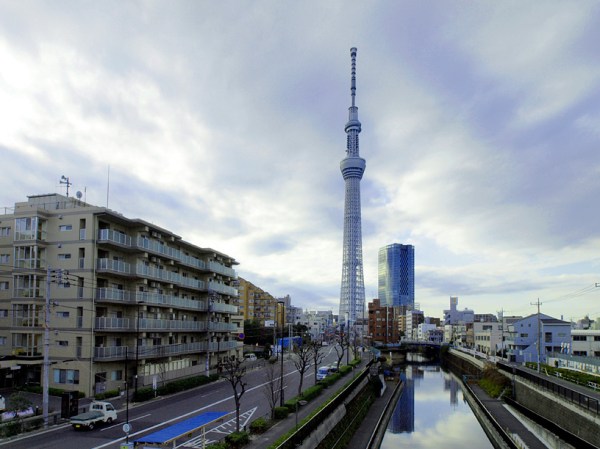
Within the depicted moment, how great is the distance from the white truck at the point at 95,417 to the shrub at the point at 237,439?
830 cm

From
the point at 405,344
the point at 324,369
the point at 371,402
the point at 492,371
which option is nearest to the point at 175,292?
the point at 324,369

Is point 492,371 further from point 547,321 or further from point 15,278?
point 15,278

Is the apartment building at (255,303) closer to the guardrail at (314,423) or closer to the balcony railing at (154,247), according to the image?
the balcony railing at (154,247)

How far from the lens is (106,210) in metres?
32.2

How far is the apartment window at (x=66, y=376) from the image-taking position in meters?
30.7

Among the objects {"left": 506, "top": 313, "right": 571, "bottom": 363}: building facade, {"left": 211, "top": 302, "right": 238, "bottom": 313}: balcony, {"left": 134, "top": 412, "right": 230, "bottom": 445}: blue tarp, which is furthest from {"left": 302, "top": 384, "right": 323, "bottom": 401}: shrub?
{"left": 506, "top": 313, "right": 571, "bottom": 363}: building facade

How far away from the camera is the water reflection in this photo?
114 ft

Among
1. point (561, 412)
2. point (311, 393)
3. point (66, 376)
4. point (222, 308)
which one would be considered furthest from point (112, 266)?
point (561, 412)

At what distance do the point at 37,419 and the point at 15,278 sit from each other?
14.0m

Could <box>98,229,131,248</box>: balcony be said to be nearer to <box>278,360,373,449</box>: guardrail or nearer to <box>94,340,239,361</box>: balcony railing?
<box>94,340,239,361</box>: balcony railing

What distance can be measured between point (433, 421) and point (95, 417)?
31.9m

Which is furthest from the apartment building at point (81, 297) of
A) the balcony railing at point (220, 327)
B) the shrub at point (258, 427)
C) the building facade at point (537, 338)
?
the building facade at point (537, 338)

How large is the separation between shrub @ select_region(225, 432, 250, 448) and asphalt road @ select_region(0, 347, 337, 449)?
1.82 metres

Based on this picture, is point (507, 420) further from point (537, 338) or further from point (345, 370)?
point (537, 338)
